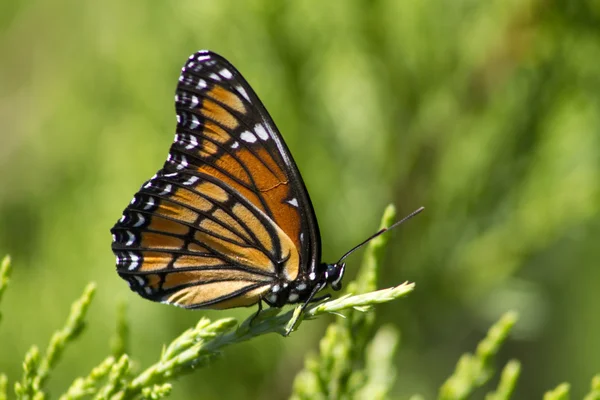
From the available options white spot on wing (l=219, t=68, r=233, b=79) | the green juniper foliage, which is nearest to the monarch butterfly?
white spot on wing (l=219, t=68, r=233, b=79)

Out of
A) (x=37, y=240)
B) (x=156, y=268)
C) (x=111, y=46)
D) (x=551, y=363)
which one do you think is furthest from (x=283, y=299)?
(x=551, y=363)

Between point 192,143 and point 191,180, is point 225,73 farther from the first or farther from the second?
point 191,180

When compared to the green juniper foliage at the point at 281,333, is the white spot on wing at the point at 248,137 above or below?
above

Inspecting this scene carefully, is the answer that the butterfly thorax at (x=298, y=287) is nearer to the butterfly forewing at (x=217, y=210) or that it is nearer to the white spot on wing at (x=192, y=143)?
the butterfly forewing at (x=217, y=210)

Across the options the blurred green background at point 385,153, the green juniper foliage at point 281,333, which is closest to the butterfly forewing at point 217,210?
the green juniper foliage at point 281,333

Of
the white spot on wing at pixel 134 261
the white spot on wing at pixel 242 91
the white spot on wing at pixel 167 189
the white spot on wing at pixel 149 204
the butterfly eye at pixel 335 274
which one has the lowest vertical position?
the butterfly eye at pixel 335 274

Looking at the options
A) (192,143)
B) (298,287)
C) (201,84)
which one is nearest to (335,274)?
(298,287)

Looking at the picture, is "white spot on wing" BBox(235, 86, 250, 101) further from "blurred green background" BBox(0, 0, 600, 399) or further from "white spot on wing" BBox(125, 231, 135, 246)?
"blurred green background" BBox(0, 0, 600, 399)

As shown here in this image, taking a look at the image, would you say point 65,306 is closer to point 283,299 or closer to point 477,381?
point 283,299
